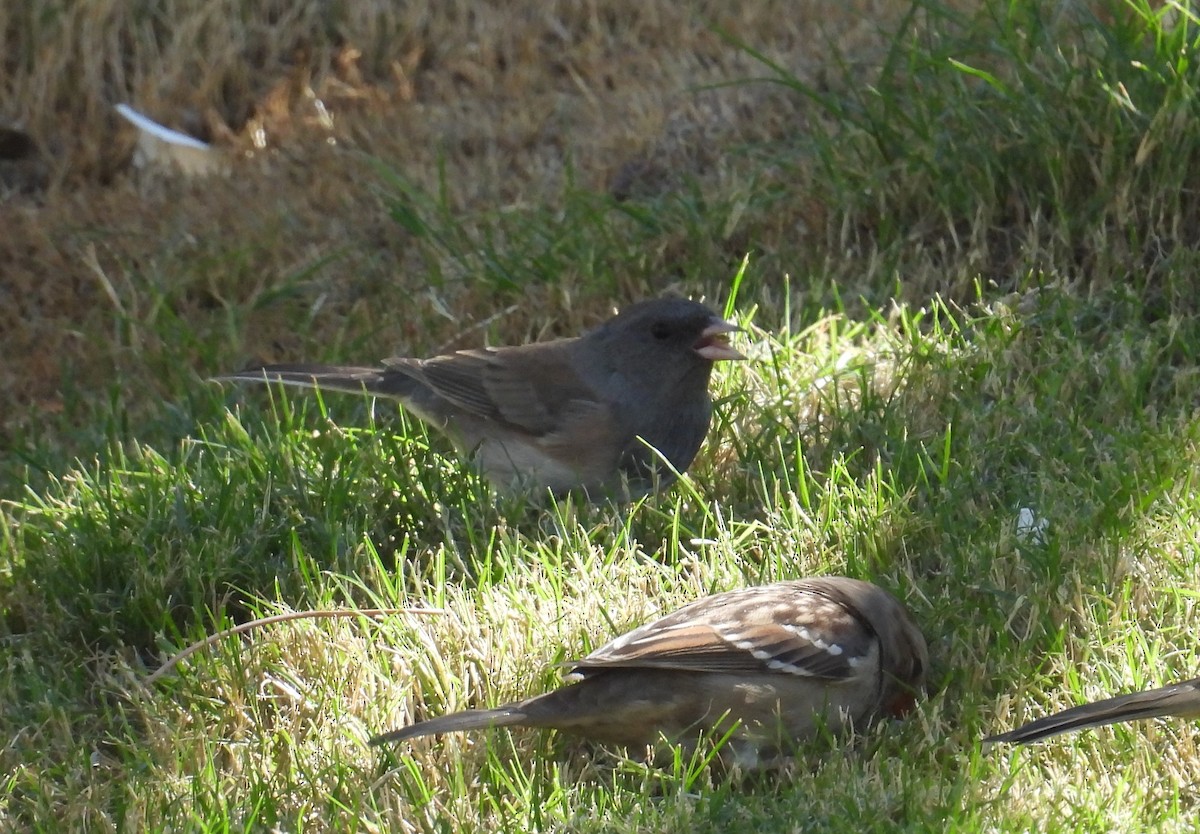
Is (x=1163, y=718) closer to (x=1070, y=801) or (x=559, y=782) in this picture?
(x=1070, y=801)

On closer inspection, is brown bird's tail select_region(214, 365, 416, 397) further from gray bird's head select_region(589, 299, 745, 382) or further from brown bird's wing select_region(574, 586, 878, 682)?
brown bird's wing select_region(574, 586, 878, 682)

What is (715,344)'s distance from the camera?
17.1 feet

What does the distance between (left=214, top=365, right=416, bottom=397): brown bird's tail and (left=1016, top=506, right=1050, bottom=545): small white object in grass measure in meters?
2.05

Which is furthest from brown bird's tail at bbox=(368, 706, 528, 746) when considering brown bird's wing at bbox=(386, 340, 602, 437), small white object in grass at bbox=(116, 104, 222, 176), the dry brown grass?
small white object in grass at bbox=(116, 104, 222, 176)

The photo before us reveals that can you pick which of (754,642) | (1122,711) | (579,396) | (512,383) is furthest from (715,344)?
(1122,711)

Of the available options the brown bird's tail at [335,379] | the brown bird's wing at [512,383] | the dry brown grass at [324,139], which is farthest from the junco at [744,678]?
the dry brown grass at [324,139]

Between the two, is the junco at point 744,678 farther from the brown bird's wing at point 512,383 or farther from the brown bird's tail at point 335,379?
the brown bird's tail at point 335,379

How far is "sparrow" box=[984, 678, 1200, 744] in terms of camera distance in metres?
3.41

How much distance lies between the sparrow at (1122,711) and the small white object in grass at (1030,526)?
84cm

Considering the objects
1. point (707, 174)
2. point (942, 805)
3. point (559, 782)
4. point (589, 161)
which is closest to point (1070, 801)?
point (942, 805)

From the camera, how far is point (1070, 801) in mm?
3383

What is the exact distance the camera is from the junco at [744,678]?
3.77 m

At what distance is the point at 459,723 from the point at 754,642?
2.28ft

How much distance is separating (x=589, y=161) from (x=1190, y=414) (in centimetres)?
318
